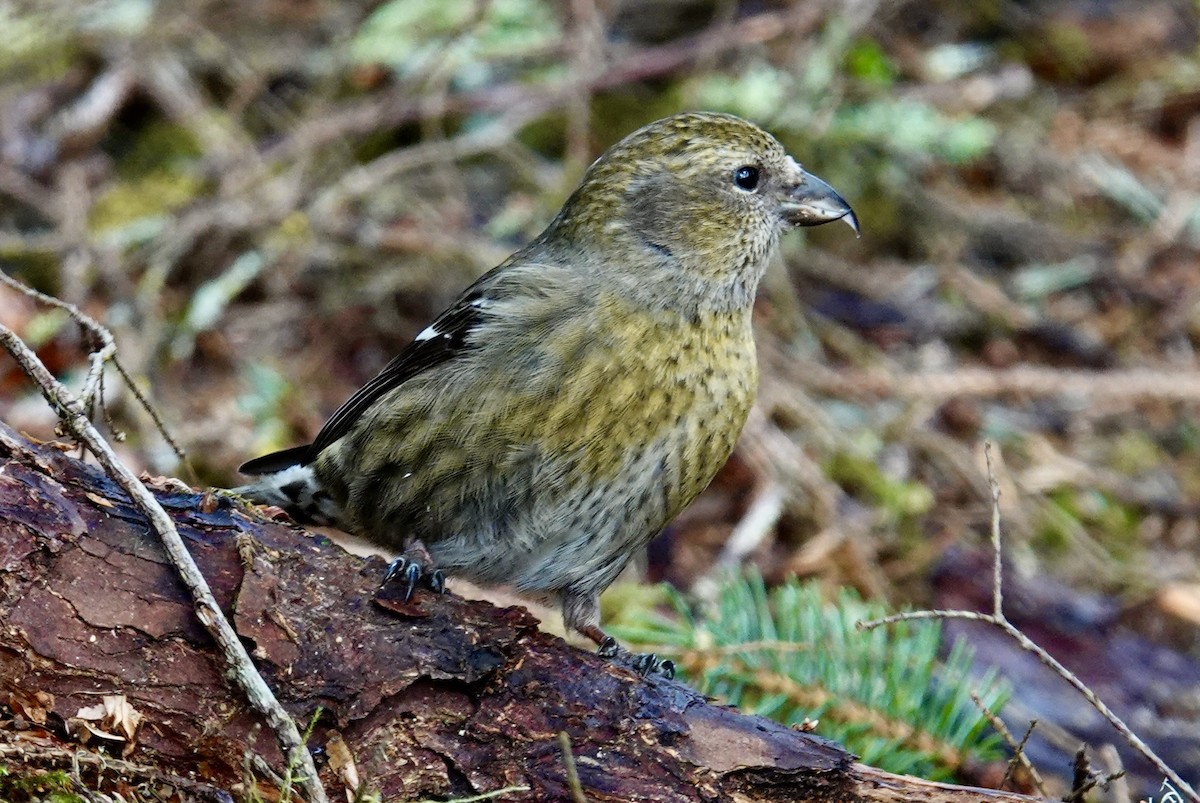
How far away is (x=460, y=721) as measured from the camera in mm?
2678

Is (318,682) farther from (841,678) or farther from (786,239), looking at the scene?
(786,239)

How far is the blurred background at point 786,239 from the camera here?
215 inches

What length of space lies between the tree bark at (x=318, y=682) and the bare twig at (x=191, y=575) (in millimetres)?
44

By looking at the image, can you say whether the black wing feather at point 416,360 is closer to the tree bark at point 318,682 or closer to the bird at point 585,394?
the bird at point 585,394

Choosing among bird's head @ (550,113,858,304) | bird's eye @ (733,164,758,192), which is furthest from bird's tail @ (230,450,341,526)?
bird's eye @ (733,164,758,192)

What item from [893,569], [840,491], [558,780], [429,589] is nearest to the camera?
[558,780]

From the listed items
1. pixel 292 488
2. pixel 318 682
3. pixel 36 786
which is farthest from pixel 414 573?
pixel 292 488

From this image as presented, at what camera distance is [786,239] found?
6883 millimetres

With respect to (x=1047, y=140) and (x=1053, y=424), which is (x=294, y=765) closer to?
(x=1053, y=424)

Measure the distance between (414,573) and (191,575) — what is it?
25.4 inches

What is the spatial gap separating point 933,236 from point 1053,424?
4.10ft

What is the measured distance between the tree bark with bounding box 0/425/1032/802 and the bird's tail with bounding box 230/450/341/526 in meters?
1.33

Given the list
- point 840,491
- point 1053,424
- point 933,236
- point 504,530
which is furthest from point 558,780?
point 933,236

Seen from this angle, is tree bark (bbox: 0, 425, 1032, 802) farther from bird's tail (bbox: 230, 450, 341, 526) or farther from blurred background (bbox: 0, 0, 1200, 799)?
blurred background (bbox: 0, 0, 1200, 799)
